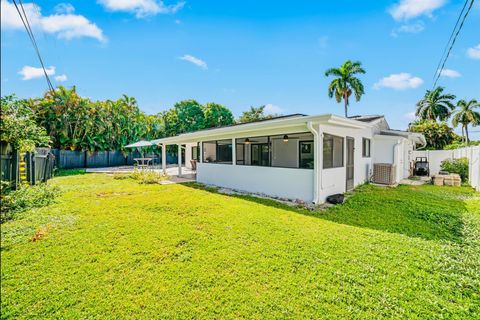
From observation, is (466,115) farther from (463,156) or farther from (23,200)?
(23,200)

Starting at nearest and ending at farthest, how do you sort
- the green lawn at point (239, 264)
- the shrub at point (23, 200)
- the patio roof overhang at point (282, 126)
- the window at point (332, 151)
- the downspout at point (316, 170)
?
the green lawn at point (239, 264)
the shrub at point (23, 200)
the patio roof overhang at point (282, 126)
the downspout at point (316, 170)
the window at point (332, 151)

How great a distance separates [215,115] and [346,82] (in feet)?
47.0

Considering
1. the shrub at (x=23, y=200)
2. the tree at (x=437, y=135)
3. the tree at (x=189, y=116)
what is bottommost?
the shrub at (x=23, y=200)

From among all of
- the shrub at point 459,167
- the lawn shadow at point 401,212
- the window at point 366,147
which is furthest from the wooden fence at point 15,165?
the shrub at point 459,167

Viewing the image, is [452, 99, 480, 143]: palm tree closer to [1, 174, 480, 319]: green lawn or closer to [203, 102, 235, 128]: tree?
[203, 102, 235, 128]: tree

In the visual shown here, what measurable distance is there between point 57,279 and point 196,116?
24756 millimetres

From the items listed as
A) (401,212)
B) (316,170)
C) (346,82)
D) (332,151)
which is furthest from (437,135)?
(316,170)

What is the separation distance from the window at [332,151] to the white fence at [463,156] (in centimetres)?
587

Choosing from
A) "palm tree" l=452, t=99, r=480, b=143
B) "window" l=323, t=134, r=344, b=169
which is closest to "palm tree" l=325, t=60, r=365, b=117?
"window" l=323, t=134, r=344, b=169

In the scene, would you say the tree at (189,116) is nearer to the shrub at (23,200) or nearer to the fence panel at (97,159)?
the fence panel at (97,159)

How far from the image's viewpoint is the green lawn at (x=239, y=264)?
2328 mm

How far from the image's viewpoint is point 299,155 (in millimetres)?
7426

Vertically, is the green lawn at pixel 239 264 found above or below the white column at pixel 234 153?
below

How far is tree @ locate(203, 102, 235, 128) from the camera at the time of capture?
2670cm
